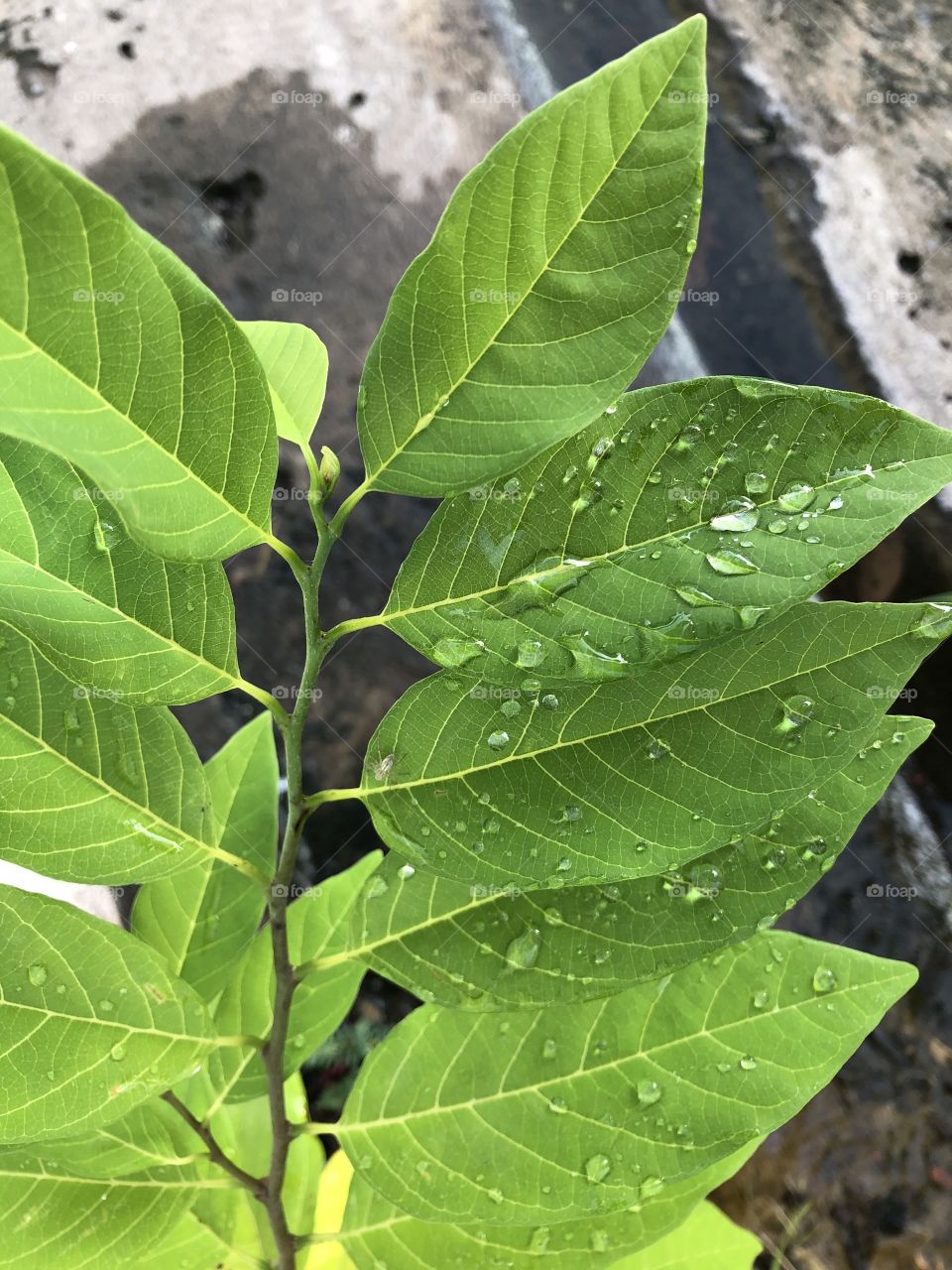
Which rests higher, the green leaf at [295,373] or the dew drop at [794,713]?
the green leaf at [295,373]

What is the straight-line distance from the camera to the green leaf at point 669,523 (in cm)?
41

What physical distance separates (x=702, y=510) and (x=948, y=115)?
1.92 meters

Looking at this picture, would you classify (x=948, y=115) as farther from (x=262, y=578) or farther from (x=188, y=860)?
(x=188, y=860)

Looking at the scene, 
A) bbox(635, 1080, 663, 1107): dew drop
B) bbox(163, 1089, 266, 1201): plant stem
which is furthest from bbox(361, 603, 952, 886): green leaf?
bbox(163, 1089, 266, 1201): plant stem

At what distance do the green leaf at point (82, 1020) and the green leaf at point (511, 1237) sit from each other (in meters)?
0.24

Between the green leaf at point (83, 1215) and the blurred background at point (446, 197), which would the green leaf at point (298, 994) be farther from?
the blurred background at point (446, 197)

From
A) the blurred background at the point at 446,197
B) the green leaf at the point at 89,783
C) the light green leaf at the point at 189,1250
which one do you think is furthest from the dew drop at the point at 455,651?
the blurred background at the point at 446,197

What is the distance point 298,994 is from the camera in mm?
762

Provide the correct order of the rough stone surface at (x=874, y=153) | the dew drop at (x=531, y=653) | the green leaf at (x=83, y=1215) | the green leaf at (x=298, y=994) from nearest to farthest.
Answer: the dew drop at (x=531, y=653), the green leaf at (x=83, y=1215), the green leaf at (x=298, y=994), the rough stone surface at (x=874, y=153)

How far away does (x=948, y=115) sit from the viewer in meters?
1.81

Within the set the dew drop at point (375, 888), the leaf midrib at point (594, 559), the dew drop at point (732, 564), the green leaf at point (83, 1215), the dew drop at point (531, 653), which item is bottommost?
the green leaf at point (83, 1215)

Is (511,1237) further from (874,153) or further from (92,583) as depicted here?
(874,153)

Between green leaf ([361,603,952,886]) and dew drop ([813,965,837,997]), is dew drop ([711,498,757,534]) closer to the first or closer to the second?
green leaf ([361,603,952,886])

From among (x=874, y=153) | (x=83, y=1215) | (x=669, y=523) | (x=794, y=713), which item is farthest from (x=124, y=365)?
(x=874, y=153)
